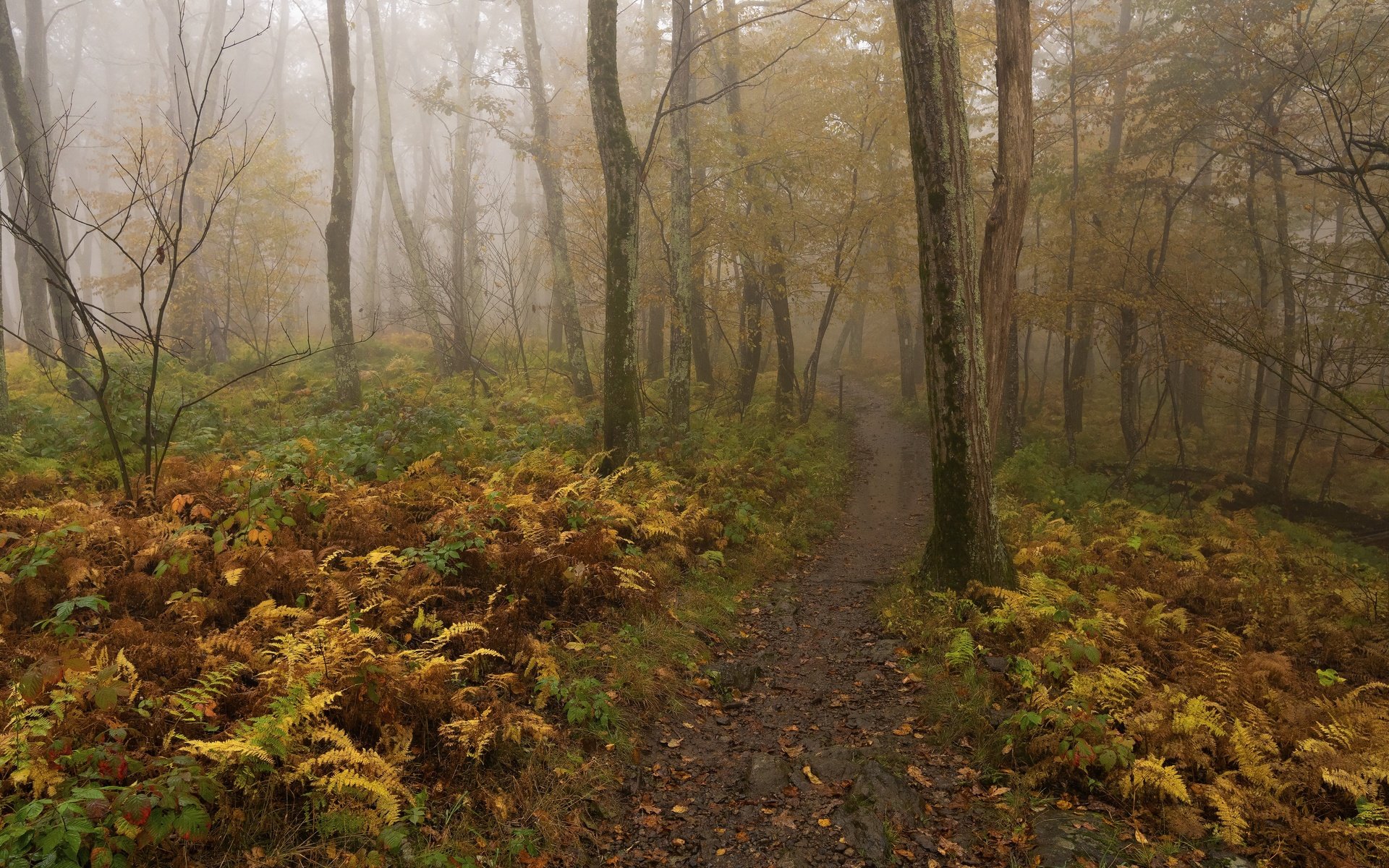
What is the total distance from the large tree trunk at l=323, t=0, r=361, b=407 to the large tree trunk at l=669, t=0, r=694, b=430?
6396 millimetres

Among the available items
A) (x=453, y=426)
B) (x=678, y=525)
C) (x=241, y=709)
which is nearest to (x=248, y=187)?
(x=453, y=426)

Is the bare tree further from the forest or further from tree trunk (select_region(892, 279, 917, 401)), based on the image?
tree trunk (select_region(892, 279, 917, 401))

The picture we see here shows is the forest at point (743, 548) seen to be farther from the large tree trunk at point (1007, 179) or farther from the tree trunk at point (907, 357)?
the tree trunk at point (907, 357)

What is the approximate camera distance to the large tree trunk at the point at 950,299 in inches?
268

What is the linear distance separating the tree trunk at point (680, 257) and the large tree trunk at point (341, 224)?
6388 mm

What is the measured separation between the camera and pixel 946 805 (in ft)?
13.8

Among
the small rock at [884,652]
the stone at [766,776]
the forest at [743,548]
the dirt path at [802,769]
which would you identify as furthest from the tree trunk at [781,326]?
the stone at [766,776]

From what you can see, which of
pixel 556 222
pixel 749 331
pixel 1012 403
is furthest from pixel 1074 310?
pixel 556 222

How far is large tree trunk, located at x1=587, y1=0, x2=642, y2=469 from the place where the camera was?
955 centimetres

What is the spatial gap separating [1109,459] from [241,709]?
62.7 ft

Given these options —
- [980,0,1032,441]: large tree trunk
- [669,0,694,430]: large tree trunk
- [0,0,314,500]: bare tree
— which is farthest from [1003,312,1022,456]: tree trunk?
[0,0,314,500]: bare tree

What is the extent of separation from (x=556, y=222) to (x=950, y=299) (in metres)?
12.6

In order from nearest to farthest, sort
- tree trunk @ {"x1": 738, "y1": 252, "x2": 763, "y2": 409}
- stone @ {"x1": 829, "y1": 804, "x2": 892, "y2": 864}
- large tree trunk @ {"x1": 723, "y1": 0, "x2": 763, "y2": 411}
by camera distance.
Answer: stone @ {"x1": 829, "y1": 804, "x2": 892, "y2": 864} < large tree trunk @ {"x1": 723, "y1": 0, "x2": 763, "y2": 411} < tree trunk @ {"x1": 738, "y1": 252, "x2": 763, "y2": 409}

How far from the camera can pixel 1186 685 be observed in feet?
17.0
